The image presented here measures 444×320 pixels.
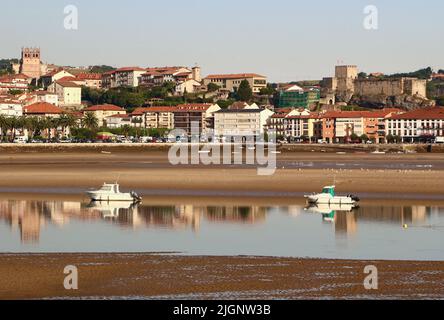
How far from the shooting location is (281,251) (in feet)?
64.5

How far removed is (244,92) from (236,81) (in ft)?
31.5

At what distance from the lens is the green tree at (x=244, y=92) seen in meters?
147

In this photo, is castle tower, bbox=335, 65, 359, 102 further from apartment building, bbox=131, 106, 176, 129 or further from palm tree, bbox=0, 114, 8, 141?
palm tree, bbox=0, 114, 8, 141

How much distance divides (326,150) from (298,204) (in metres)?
51.6

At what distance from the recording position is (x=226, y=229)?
23234 mm

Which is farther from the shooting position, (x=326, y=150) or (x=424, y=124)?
(x=424, y=124)

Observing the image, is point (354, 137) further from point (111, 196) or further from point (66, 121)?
point (111, 196)

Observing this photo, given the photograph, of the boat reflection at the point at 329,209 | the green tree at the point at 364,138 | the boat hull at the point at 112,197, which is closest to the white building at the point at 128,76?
the green tree at the point at 364,138

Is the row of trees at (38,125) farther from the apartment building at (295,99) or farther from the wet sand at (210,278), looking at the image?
the wet sand at (210,278)

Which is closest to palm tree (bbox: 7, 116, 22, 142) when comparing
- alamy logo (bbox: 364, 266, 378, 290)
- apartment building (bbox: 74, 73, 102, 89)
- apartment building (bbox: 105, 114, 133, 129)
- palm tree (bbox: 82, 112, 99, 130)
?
palm tree (bbox: 82, 112, 99, 130)

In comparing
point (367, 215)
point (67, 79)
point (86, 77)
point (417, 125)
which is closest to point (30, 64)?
point (86, 77)

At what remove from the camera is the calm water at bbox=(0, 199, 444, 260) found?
19.8 meters

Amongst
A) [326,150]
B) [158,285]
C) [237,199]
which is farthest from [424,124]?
[158,285]
